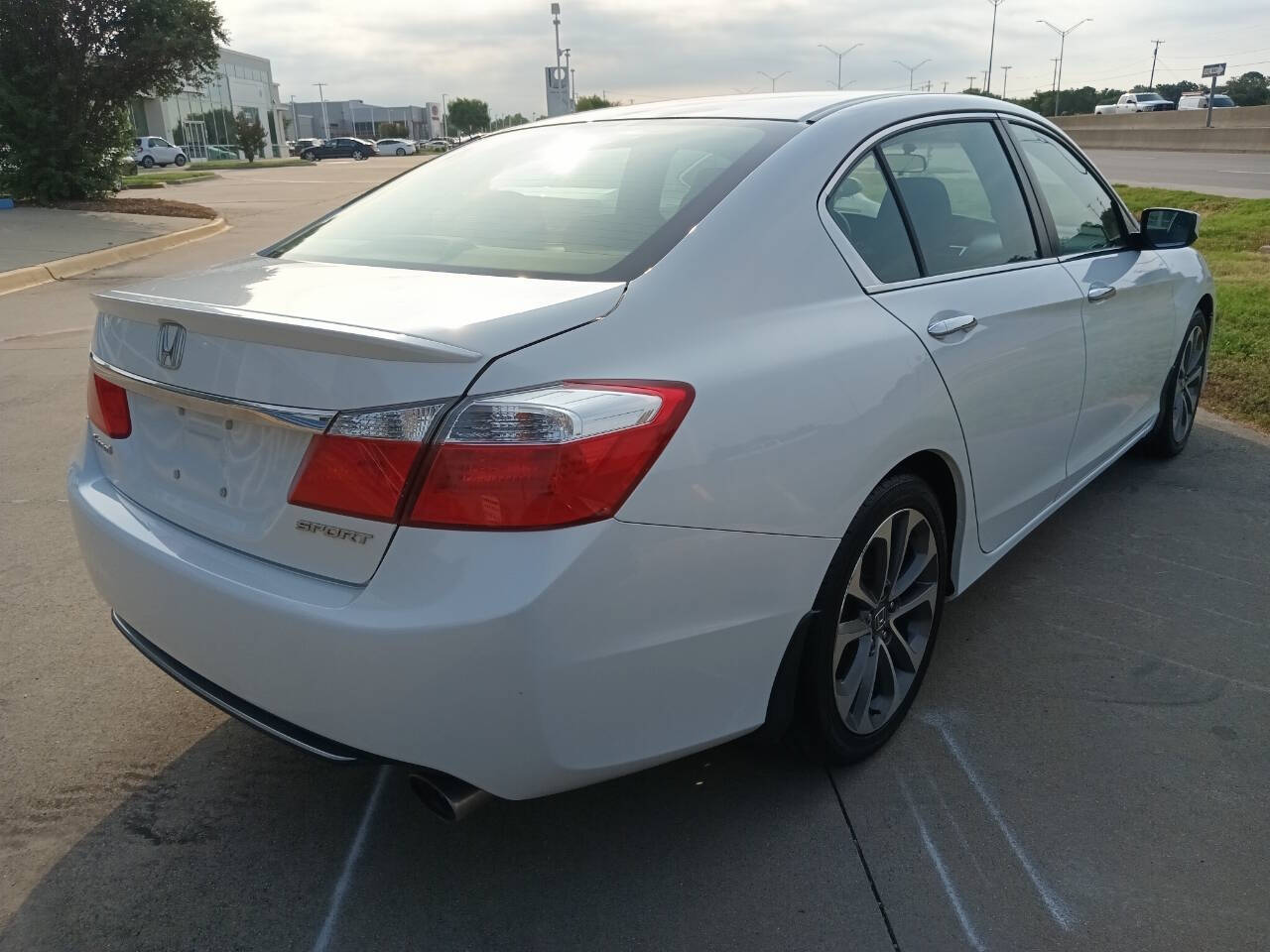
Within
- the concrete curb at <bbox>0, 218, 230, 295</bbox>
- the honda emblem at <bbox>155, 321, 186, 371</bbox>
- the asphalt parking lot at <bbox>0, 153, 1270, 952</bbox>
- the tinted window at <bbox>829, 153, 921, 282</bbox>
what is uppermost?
the tinted window at <bbox>829, 153, 921, 282</bbox>

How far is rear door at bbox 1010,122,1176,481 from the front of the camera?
3684 mm

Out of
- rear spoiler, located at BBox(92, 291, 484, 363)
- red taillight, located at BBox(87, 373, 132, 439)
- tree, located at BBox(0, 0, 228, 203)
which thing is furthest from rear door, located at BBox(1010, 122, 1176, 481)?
tree, located at BBox(0, 0, 228, 203)

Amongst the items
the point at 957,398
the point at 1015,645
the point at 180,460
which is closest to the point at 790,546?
the point at 957,398

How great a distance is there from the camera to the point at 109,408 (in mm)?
2576

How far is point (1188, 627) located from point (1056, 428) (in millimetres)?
808

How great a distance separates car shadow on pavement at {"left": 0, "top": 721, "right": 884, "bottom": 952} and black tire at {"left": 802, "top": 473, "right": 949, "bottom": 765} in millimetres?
205

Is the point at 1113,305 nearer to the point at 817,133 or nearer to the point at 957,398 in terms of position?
the point at 957,398

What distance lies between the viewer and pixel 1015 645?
11.3 feet

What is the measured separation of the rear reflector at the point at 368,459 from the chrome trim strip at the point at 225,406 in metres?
0.04

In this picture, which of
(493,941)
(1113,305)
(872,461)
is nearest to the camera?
(493,941)

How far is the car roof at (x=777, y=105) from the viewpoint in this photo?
2953 mm

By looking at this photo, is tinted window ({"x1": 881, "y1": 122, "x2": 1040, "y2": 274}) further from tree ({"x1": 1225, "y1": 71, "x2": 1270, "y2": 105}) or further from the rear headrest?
tree ({"x1": 1225, "y1": 71, "x2": 1270, "y2": 105})

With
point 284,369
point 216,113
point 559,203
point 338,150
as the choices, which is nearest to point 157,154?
point 338,150

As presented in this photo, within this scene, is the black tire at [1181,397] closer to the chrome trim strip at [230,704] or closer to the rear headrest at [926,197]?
the rear headrest at [926,197]
